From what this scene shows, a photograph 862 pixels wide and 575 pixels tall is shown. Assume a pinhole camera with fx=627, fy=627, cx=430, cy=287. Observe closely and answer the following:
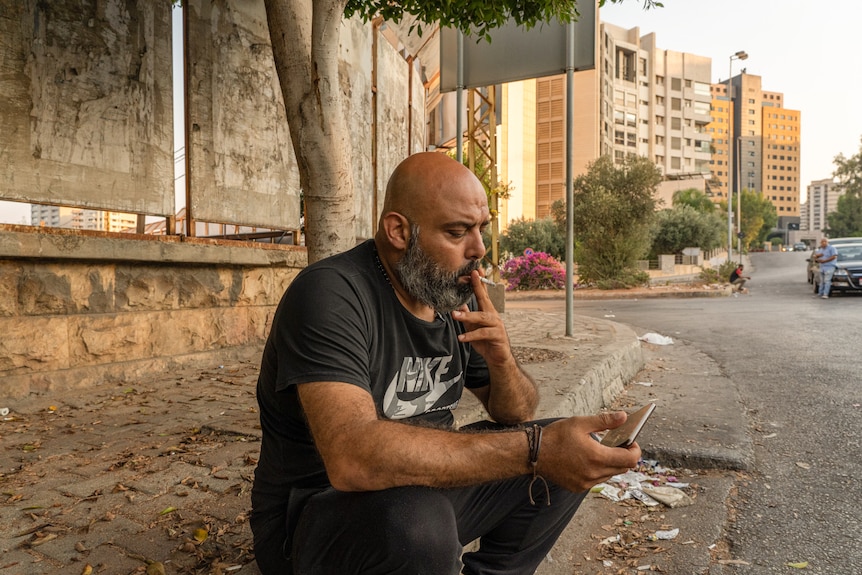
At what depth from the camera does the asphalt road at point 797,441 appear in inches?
107

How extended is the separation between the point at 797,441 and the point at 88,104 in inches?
241

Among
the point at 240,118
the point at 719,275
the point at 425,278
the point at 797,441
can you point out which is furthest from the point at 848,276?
the point at 425,278

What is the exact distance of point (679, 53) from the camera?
76875 mm

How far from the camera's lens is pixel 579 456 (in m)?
1.71

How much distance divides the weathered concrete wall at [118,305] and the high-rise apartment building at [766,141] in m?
148

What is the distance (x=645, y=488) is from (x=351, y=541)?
2.34m

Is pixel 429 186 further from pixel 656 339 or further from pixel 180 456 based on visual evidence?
pixel 656 339

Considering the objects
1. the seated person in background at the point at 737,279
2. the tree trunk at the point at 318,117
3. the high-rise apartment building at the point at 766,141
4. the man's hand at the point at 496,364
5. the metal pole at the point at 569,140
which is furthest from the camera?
the high-rise apartment building at the point at 766,141

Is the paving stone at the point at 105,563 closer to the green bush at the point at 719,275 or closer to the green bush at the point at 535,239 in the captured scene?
the green bush at the point at 719,275

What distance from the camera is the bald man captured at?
165 cm

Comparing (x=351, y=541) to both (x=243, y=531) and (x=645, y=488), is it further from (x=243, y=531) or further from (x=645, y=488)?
(x=645, y=488)

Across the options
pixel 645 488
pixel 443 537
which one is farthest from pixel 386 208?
pixel 645 488

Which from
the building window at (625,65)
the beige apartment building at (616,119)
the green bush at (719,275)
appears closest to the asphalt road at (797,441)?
the green bush at (719,275)

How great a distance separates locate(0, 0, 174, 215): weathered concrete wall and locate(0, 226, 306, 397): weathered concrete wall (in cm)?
50
